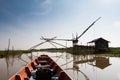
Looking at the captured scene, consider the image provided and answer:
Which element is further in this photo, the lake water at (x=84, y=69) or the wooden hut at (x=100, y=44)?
the wooden hut at (x=100, y=44)

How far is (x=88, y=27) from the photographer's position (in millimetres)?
47094

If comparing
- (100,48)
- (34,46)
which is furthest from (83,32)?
(34,46)

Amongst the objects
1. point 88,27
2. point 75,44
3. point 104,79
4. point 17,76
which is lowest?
point 104,79

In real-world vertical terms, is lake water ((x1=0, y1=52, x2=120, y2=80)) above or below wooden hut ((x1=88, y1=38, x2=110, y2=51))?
below

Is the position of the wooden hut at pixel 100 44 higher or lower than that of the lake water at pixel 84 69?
higher

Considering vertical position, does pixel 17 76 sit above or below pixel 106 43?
below

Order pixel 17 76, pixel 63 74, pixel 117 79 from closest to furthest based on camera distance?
1. pixel 17 76
2. pixel 63 74
3. pixel 117 79

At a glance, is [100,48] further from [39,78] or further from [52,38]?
[39,78]

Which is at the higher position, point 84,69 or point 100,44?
point 100,44

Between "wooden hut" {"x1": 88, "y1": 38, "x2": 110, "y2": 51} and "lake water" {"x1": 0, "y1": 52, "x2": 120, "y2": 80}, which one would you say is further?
"wooden hut" {"x1": 88, "y1": 38, "x2": 110, "y2": 51}

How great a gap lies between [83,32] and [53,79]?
131ft

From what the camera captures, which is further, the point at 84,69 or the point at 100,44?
the point at 100,44

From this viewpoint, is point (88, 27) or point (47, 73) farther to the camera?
point (88, 27)

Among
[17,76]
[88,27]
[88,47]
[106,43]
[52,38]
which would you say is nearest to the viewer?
[17,76]
